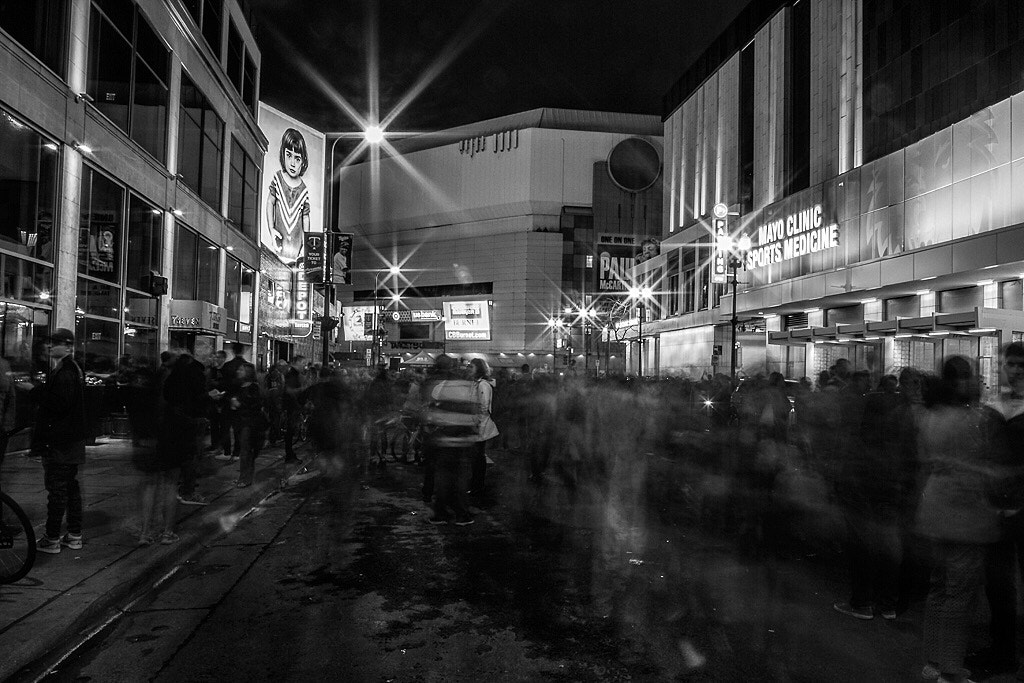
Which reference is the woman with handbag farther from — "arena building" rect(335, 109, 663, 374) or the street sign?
"arena building" rect(335, 109, 663, 374)

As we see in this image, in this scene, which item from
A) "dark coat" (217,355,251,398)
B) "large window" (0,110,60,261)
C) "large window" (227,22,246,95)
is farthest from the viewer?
"large window" (227,22,246,95)

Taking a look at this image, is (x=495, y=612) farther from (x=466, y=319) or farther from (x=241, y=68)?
(x=466, y=319)

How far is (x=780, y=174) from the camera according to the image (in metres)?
42.8

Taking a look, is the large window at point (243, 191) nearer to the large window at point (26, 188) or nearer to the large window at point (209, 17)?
the large window at point (209, 17)

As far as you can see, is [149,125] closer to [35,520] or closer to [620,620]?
[35,520]

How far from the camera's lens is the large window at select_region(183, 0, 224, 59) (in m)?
27.9

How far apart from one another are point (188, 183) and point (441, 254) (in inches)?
3146

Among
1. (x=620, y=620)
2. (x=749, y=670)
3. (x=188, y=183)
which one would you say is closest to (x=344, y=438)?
(x=620, y=620)

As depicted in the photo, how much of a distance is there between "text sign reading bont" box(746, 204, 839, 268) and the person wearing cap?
33365 mm

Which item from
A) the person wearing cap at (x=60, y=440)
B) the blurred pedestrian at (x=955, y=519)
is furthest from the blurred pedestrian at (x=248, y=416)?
the blurred pedestrian at (x=955, y=519)

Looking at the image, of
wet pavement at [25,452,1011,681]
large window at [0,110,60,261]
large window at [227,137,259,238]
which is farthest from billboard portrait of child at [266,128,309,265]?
wet pavement at [25,452,1011,681]

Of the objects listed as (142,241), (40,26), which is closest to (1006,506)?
(40,26)

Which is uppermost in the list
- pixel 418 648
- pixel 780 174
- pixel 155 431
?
pixel 780 174

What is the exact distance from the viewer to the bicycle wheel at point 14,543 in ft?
19.3
